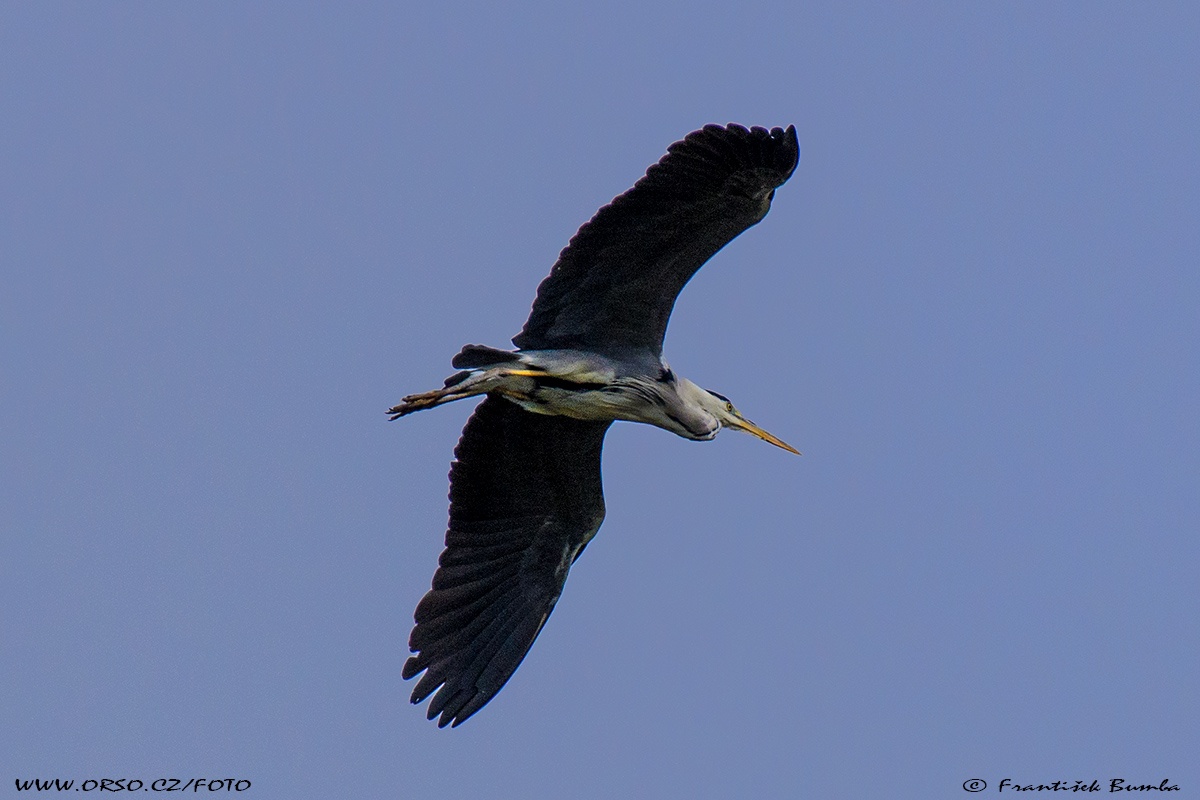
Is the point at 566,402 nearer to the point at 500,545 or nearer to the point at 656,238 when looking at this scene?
the point at 656,238

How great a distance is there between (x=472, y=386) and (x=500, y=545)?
1553mm

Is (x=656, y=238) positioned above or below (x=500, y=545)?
above

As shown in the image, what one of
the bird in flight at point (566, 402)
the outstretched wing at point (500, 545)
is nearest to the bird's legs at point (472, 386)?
the bird in flight at point (566, 402)

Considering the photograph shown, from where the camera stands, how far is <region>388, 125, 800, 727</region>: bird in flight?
916 centimetres

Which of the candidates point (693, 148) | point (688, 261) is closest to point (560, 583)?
point (688, 261)

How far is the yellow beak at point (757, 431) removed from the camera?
35.1 feet

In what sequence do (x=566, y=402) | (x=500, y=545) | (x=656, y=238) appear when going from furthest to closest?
(x=500, y=545) < (x=566, y=402) < (x=656, y=238)

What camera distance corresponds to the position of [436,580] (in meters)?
10.5

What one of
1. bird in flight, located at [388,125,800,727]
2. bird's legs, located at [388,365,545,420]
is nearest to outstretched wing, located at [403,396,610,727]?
bird in flight, located at [388,125,800,727]

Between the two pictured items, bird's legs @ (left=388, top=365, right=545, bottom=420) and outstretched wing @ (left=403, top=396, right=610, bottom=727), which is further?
outstretched wing @ (left=403, top=396, right=610, bottom=727)

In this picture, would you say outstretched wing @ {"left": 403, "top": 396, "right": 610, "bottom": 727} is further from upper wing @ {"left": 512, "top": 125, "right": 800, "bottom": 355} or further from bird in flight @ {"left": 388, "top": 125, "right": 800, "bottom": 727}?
upper wing @ {"left": 512, "top": 125, "right": 800, "bottom": 355}

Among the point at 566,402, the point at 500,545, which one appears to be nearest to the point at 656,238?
the point at 566,402

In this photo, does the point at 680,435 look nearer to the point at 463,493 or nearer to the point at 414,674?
the point at 463,493

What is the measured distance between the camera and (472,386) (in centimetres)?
943
